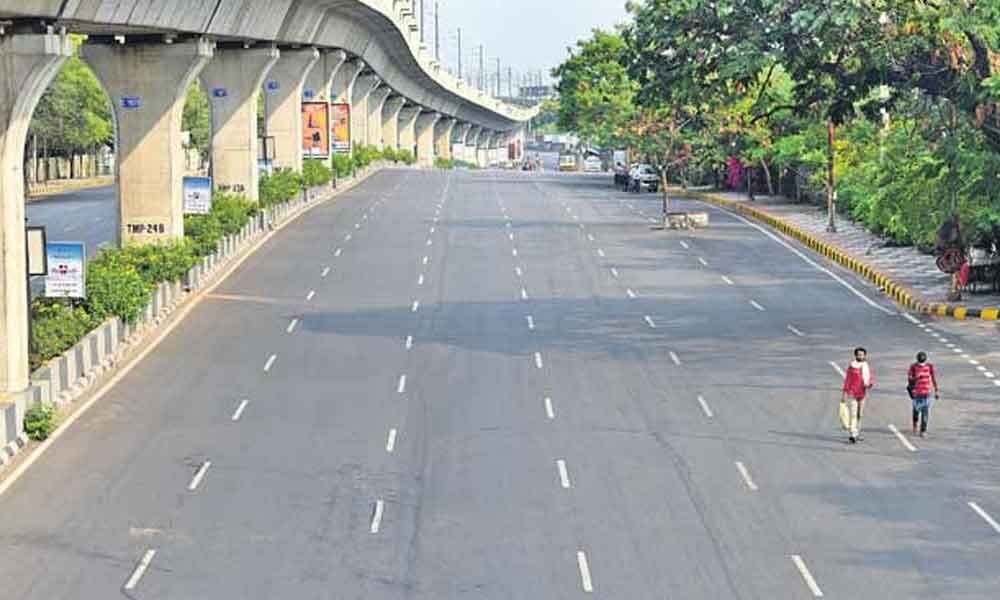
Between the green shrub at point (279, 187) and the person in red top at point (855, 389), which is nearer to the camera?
the person in red top at point (855, 389)

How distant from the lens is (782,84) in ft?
303

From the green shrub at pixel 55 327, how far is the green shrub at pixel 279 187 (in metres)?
30.4

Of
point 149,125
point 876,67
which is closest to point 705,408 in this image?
point 876,67

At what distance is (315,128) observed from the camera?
316ft

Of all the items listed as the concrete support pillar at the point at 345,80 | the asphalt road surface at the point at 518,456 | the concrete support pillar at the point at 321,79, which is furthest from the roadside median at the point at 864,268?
the concrete support pillar at the point at 345,80

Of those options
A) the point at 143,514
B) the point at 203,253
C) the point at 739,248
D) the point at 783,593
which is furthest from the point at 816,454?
the point at 739,248

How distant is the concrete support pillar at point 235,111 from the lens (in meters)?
69.1

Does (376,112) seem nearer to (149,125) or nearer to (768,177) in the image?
(768,177)

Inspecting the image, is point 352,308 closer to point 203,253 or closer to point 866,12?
point 203,253

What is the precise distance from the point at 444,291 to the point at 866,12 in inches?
587

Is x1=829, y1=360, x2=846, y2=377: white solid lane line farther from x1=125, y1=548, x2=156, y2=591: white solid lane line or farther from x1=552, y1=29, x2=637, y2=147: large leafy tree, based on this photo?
x1=552, y1=29, x2=637, y2=147: large leafy tree

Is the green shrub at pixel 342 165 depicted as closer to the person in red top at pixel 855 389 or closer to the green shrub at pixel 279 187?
the green shrub at pixel 279 187

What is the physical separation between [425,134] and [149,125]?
5325 inches

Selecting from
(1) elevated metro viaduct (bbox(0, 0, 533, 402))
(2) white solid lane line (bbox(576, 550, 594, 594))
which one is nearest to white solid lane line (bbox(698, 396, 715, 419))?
(2) white solid lane line (bbox(576, 550, 594, 594))
